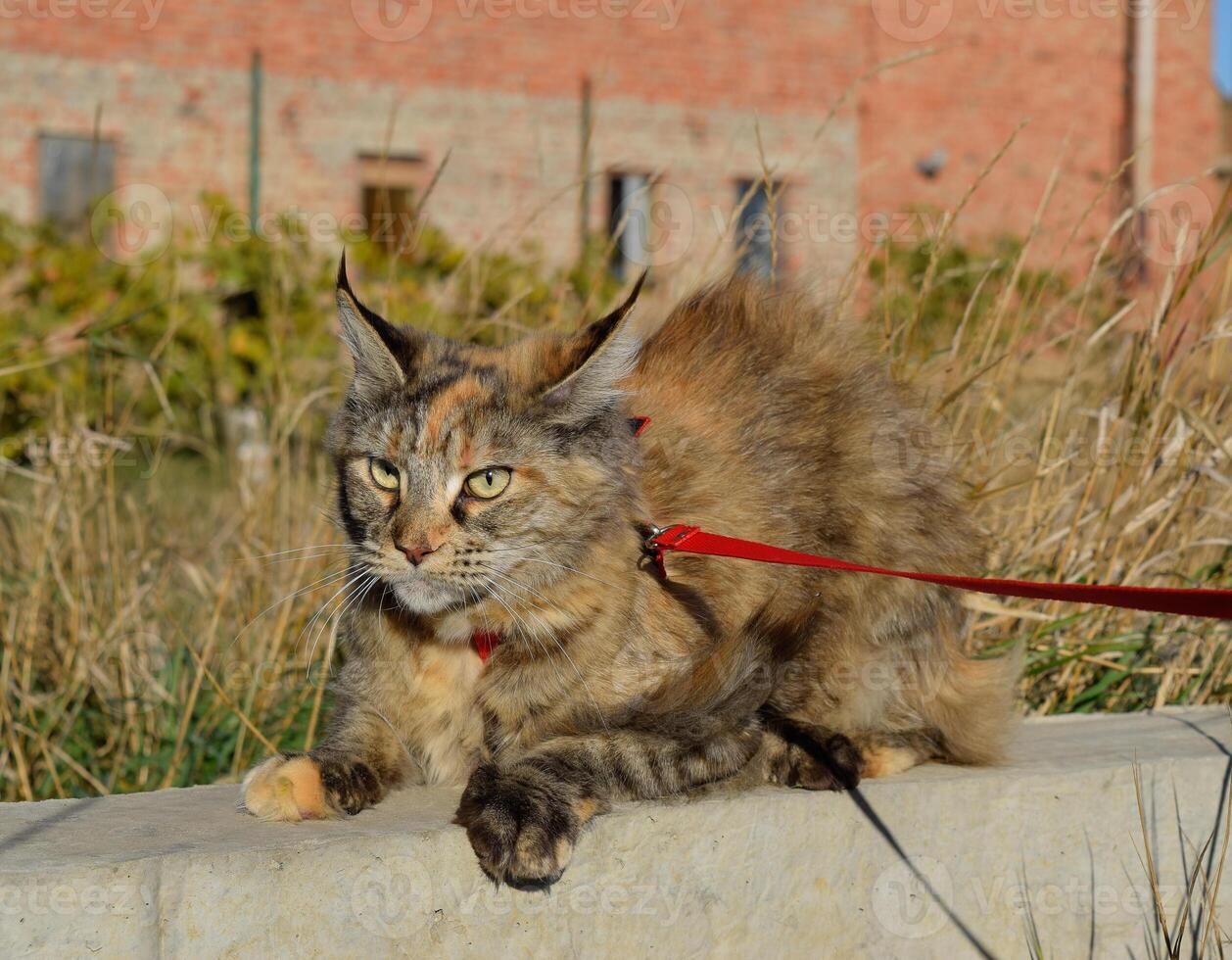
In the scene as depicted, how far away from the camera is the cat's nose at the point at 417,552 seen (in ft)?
6.85

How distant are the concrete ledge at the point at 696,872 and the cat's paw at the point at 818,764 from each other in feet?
0.14

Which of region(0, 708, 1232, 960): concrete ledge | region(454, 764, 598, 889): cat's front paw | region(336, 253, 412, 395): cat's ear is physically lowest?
region(0, 708, 1232, 960): concrete ledge

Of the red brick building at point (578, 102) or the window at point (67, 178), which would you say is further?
the window at point (67, 178)

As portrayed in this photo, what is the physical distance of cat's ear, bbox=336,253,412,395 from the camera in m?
2.25

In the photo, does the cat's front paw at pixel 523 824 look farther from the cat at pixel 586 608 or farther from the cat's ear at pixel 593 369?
the cat's ear at pixel 593 369

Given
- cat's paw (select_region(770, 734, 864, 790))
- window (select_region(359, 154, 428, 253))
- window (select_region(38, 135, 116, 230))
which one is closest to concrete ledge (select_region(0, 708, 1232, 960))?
cat's paw (select_region(770, 734, 864, 790))

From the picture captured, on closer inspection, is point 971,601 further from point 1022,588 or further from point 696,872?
point 696,872

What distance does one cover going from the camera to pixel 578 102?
12703mm

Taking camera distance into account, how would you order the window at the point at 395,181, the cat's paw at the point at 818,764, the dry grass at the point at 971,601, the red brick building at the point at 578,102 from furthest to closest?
the window at the point at 395,181 → the red brick building at the point at 578,102 → the dry grass at the point at 971,601 → the cat's paw at the point at 818,764

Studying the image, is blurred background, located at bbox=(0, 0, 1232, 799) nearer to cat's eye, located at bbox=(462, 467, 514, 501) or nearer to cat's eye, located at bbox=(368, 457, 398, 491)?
cat's eye, located at bbox=(368, 457, 398, 491)


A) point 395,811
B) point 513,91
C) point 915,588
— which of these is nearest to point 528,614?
point 395,811

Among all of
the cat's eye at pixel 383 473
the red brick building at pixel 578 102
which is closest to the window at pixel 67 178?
the red brick building at pixel 578 102

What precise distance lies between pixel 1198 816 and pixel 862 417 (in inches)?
41.9

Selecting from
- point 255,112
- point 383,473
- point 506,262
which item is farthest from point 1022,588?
point 255,112
